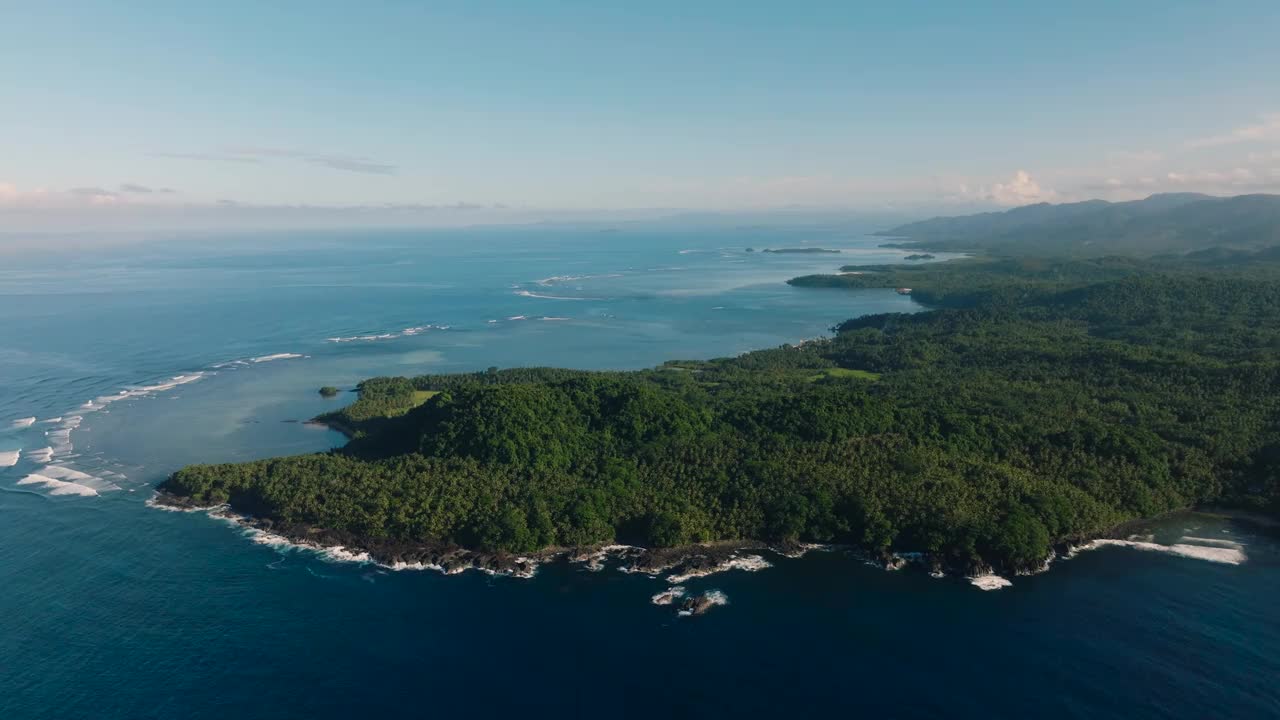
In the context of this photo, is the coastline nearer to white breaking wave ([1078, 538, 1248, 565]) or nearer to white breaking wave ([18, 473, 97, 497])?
white breaking wave ([1078, 538, 1248, 565])

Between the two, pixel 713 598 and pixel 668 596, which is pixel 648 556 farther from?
pixel 713 598

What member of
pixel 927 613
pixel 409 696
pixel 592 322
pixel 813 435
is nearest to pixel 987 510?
pixel 927 613

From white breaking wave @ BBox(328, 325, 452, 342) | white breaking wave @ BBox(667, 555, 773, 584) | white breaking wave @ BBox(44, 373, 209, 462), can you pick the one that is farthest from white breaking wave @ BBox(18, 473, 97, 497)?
white breaking wave @ BBox(328, 325, 452, 342)

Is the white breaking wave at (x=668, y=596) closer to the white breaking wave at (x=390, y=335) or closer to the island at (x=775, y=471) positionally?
the island at (x=775, y=471)

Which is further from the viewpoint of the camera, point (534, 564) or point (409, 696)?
point (534, 564)

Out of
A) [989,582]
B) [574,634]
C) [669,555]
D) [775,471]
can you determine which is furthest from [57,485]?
[989,582]

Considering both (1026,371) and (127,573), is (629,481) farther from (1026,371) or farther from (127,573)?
(1026,371)

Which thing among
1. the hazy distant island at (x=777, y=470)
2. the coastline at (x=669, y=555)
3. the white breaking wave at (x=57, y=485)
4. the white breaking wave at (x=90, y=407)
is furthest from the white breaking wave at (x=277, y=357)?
the coastline at (x=669, y=555)

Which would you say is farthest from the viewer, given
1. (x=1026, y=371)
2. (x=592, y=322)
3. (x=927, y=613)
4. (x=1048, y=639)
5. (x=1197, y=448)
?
(x=592, y=322)
